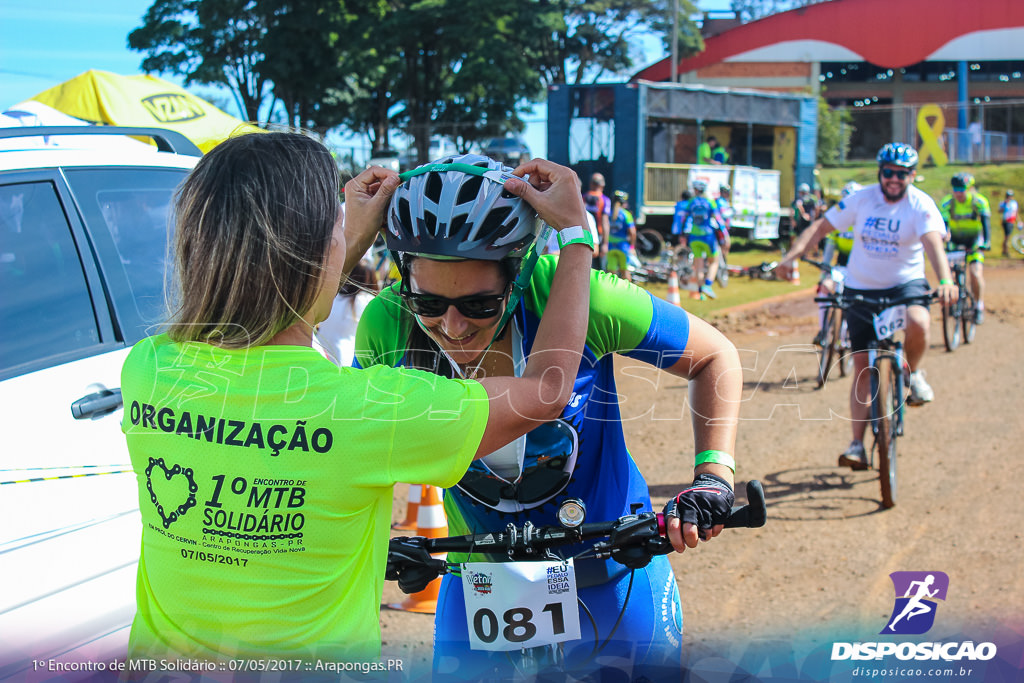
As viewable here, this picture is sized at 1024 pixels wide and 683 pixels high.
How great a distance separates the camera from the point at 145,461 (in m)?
1.53

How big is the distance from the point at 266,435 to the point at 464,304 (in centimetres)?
78

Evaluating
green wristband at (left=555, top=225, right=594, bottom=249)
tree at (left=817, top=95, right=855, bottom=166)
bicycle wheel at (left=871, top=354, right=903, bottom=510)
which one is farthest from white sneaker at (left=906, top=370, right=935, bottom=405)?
tree at (left=817, top=95, right=855, bottom=166)

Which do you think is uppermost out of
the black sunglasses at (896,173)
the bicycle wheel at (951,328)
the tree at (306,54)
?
the tree at (306,54)

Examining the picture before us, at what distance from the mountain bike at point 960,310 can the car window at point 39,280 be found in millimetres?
10369

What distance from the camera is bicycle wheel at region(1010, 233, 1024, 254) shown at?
81.2 ft

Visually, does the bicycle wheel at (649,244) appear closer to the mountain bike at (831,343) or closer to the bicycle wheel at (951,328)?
the bicycle wheel at (951,328)

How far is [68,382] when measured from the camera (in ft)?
9.00

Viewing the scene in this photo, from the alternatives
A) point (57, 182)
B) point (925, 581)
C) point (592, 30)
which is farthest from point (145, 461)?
point (592, 30)

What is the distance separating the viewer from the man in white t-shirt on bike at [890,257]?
6.18 meters

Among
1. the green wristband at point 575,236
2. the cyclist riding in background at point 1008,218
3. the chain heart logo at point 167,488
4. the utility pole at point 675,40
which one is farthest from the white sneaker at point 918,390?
the utility pole at point 675,40

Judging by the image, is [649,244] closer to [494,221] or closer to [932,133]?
[932,133]

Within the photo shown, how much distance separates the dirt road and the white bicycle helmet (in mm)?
1233

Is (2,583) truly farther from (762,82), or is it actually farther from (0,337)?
(762,82)

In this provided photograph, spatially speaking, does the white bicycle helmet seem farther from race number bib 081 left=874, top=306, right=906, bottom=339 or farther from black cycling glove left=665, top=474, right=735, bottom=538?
race number bib 081 left=874, top=306, right=906, bottom=339
